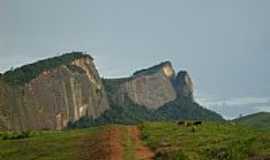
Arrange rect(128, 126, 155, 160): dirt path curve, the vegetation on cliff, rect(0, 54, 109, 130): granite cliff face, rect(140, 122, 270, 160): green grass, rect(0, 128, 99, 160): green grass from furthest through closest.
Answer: the vegetation on cliff → rect(0, 54, 109, 130): granite cliff face → rect(0, 128, 99, 160): green grass → rect(128, 126, 155, 160): dirt path curve → rect(140, 122, 270, 160): green grass

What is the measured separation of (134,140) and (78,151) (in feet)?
17.5

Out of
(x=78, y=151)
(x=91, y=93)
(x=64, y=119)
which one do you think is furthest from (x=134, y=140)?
(x=91, y=93)

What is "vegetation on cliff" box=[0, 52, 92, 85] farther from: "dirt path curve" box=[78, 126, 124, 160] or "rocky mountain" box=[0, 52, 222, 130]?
"dirt path curve" box=[78, 126, 124, 160]

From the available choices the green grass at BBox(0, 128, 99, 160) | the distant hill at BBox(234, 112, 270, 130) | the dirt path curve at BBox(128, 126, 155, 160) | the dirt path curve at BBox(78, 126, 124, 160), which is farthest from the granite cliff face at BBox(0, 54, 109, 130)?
the dirt path curve at BBox(78, 126, 124, 160)

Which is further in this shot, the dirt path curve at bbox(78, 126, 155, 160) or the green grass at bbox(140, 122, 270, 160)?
the dirt path curve at bbox(78, 126, 155, 160)

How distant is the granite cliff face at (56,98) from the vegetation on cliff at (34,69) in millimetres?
1109

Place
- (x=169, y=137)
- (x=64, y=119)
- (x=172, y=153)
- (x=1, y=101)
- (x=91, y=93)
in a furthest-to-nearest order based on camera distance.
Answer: (x=91, y=93), (x=64, y=119), (x=1, y=101), (x=169, y=137), (x=172, y=153)

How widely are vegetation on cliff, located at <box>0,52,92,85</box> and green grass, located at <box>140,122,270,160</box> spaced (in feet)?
364

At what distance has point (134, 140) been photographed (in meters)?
42.0

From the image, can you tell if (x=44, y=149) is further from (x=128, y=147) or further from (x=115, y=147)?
(x=115, y=147)

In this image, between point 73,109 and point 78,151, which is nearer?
point 78,151

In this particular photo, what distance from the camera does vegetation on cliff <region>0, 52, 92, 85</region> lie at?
158m

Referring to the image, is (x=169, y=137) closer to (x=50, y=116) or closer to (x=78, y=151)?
(x=78, y=151)

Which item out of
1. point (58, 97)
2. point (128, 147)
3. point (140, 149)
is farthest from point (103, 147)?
point (58, 97)
